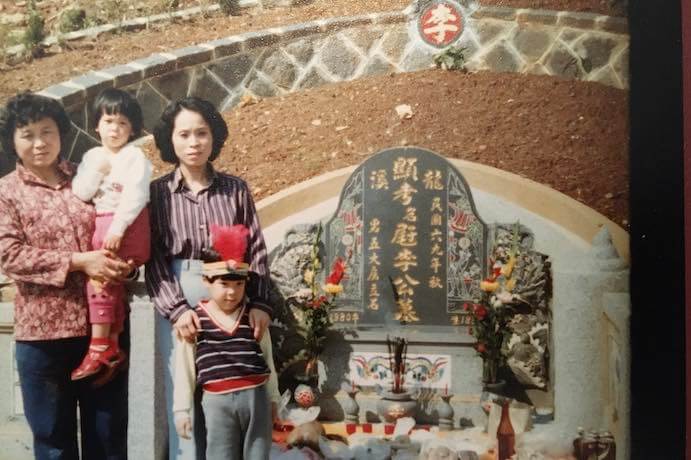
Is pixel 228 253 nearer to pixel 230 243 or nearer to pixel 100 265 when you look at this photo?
pixel 230 243

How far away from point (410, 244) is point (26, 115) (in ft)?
6.97

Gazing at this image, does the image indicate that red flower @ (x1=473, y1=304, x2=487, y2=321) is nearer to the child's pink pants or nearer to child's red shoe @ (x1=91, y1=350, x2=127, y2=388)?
the child's pink pants

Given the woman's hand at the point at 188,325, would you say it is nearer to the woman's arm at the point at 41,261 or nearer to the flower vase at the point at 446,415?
the woman's arm at the point at 41,261

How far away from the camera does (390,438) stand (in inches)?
149

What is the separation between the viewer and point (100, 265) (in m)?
3.67

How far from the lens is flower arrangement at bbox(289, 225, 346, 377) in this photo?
3855 millimetres

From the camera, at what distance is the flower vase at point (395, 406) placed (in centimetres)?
380

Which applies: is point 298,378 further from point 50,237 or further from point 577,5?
point 577,5

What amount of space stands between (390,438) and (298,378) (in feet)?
1.87

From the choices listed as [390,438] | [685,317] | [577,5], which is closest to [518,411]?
[390,438]

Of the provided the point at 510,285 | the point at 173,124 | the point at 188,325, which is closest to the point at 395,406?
the point at 510,285

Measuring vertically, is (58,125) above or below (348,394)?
above

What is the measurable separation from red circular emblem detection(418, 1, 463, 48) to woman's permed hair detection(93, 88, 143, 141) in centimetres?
158

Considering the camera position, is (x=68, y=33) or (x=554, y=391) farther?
(x=68, y=33)
